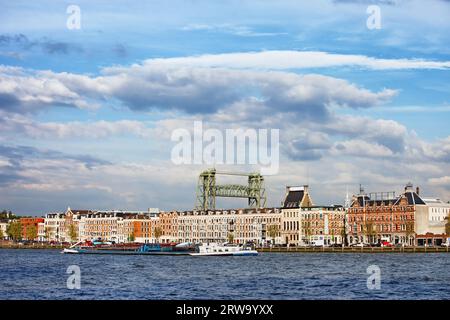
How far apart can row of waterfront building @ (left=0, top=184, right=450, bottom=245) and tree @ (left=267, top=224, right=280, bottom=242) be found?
0.17 meters

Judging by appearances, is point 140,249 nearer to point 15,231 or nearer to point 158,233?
point 158,233

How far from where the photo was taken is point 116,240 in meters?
162

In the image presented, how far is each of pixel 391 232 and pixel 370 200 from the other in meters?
6.94

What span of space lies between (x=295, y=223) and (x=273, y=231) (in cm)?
418

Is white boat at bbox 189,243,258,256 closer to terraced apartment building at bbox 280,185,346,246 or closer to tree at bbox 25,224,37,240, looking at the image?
terraced apartment building at bbox 280,185,346,246

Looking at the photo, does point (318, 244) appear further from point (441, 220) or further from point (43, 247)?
point (43, 247)

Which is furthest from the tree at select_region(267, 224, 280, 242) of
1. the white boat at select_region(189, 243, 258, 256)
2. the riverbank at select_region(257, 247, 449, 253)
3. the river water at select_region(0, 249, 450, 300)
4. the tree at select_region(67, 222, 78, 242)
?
the river water at select_region(0, 249, 450, 300)

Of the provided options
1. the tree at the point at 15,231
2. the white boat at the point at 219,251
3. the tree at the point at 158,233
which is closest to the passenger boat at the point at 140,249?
the white boat at the point at 219,251

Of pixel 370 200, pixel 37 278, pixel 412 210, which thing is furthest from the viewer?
pixel 370 200

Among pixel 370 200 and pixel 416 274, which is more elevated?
pixel 370 200

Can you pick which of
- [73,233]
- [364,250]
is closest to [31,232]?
[73,233]

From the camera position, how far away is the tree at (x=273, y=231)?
129m
